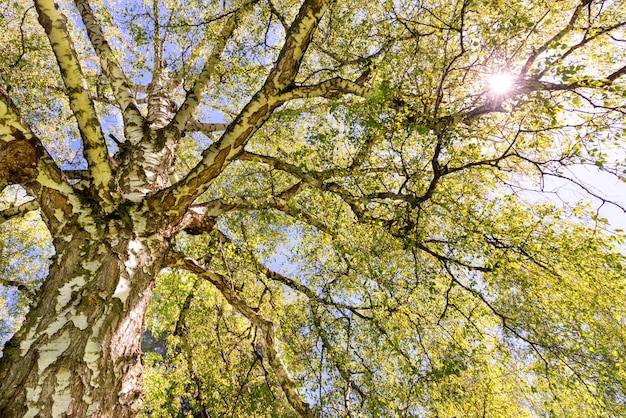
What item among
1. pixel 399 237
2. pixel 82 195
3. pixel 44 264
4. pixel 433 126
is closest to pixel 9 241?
pixel 44 264

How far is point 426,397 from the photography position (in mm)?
3713

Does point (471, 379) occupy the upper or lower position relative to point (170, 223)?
lower

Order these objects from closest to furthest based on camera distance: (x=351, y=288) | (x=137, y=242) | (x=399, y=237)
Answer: (x=137, y=242) < (x=399, y=237) < (x=351, y=288)

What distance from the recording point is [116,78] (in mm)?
4570

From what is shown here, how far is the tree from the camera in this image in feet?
8.34

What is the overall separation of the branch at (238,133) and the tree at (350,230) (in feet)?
0.06

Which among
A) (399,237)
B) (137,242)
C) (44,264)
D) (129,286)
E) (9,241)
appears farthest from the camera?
(44,264)

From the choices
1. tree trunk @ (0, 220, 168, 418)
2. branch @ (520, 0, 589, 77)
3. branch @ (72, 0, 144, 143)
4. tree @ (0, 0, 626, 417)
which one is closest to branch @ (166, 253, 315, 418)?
tree @ (0, 0, 626, 417)

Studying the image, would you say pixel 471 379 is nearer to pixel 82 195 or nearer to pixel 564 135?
pixel 564 135

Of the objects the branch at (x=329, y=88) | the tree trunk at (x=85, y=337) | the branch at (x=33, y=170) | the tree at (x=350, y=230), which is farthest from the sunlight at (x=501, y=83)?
the branch at (x=33, y=170)

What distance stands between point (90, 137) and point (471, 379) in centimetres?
497

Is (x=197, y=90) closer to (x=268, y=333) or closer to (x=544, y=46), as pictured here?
Result: (x=268, y=333)

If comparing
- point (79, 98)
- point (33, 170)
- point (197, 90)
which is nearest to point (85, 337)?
point (33, 170)

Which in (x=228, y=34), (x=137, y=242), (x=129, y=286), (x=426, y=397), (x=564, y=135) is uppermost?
(x=228, y=34)
